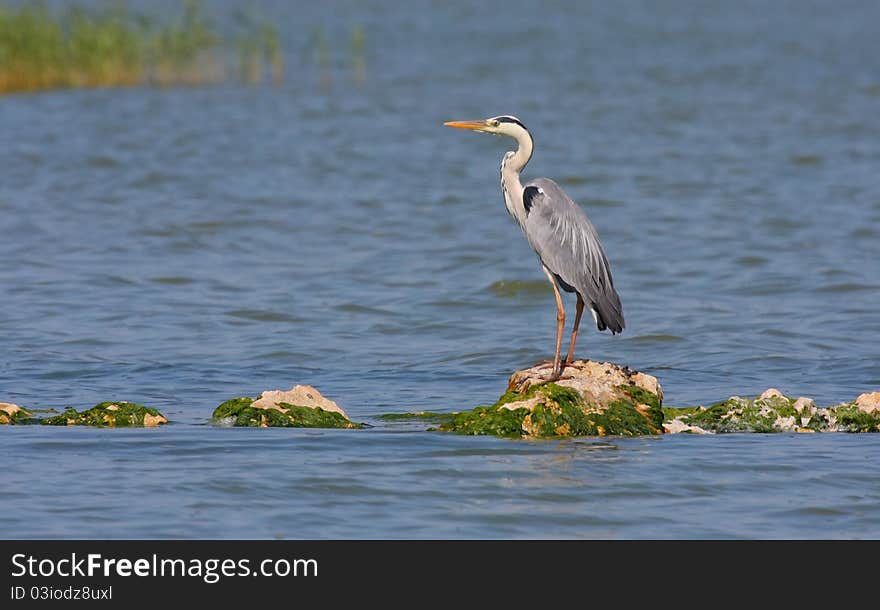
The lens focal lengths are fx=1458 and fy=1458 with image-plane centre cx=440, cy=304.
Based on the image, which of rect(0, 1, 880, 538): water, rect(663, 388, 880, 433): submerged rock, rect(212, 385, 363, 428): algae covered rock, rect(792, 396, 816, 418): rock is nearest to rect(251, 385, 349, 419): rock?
rect(212, 385, 363, 428): algae covered rock

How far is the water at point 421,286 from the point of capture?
6.82 m

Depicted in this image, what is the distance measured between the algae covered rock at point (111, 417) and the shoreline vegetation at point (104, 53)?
1694 centimetres

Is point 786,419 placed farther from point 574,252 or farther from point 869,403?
point 574,252

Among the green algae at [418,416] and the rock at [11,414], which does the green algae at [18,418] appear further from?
the green algae at [418,416]

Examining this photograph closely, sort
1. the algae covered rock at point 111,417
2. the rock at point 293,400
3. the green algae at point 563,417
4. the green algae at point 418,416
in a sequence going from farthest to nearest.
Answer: the green algae at point 418,416 < the rock at point 293,400 < the algae covered rock at point 111,417 < the green algae at point 563,417

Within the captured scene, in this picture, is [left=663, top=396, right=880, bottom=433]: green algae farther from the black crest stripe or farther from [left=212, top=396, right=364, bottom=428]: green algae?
[left=212, top=396, right=364, bottom=428]: green algae

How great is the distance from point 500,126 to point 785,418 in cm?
263

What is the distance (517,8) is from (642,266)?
109 feet

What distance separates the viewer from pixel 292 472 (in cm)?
712

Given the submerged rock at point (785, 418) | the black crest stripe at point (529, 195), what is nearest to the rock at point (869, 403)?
the submerged rock at point (785, 418)

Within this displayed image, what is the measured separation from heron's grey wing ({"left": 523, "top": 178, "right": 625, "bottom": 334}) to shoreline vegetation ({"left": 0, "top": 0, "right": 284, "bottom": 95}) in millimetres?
16983

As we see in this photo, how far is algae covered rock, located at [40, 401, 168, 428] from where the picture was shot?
8047 mm

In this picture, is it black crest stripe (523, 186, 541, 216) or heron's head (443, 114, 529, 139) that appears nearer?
black crest stripe (523, 186, 541, 216)

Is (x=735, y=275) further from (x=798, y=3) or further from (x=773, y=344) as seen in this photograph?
(x=798, y=3)
